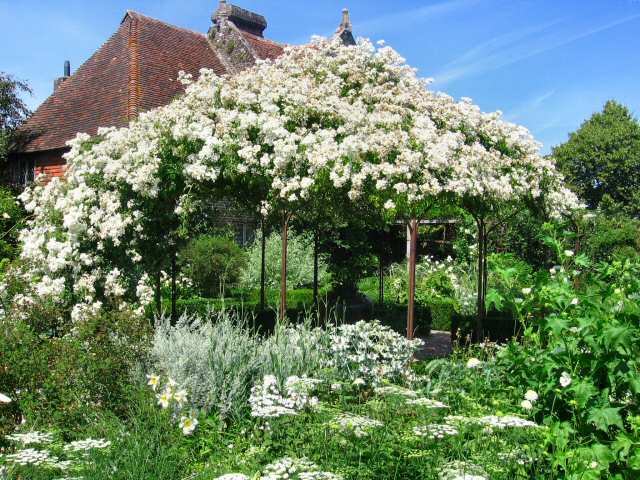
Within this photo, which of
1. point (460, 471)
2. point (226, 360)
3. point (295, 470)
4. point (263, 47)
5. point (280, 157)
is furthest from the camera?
point (263, 47)

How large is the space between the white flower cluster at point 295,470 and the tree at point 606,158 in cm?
3295

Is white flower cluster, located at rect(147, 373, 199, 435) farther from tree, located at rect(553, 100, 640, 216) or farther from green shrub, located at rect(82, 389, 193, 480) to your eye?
tree, located at rect(553, 100, 640, 216)

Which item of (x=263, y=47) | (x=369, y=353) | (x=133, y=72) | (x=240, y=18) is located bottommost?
(x=369, y=353)

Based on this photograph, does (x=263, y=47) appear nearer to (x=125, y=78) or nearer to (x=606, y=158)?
(x=125, y=78)

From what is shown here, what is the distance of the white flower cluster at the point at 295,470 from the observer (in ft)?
8.91

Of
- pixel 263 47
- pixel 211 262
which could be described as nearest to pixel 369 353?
pixel 211 262

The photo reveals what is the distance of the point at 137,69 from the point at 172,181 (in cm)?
1193

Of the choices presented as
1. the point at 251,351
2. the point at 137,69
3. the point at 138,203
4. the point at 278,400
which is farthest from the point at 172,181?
the point at 137,69

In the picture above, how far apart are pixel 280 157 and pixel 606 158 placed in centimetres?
3130

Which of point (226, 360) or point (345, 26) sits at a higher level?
point (345, 26)

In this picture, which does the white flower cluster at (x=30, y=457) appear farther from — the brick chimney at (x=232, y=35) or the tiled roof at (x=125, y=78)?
the brick chimney at (x=232, y=35)

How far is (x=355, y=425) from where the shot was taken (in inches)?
128

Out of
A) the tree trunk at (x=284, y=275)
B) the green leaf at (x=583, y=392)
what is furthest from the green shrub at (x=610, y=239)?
the green leaf at (x=583, y=392)

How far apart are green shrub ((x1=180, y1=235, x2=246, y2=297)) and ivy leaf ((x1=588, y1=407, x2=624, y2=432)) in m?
11.6
